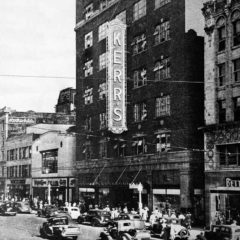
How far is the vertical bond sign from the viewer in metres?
53.8

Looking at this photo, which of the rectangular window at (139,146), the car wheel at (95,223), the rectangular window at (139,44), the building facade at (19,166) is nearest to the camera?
the car wheel at (95,223)

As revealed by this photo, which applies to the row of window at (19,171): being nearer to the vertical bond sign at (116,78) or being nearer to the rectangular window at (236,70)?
the vertical bond sign at (116,78)

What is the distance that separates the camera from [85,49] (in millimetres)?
65750

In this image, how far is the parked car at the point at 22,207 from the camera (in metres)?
61.3

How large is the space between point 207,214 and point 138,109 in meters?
14.8

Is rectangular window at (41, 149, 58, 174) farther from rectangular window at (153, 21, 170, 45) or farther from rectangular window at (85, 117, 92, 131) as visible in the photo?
rectangular window at (153, 21, 170, 45)

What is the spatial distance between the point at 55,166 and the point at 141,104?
26.6 metres

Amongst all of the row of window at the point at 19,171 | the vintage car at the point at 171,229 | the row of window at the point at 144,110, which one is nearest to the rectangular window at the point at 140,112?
the row of window at the point at 144,110

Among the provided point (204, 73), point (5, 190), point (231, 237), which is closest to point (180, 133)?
point (204, 73)

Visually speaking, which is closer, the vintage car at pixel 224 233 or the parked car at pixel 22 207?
the vintage car at pixel 224 233

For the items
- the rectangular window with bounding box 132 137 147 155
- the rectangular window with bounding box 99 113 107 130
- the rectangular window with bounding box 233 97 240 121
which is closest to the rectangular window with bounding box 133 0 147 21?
the rectangular window with bounding box 99 113 107 130

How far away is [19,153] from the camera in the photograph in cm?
9000

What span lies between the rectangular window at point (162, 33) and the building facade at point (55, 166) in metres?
26.1

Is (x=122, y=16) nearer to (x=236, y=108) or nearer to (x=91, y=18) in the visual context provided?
(x=91, y=18)
